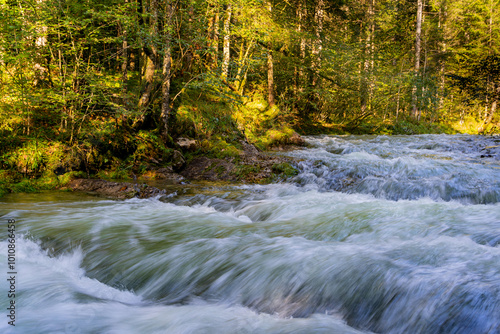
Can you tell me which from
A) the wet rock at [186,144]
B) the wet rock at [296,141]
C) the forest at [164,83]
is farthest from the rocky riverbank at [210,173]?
the wet rock at [296,141]

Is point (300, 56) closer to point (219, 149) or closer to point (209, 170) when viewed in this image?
point (219, 149)

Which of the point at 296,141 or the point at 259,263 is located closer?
the point at 259,263

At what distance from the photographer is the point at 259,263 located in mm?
3404

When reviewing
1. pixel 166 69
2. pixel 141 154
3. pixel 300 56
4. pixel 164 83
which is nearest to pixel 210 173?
pixel 141 154

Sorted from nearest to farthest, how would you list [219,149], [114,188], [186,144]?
[114,188] → [186,144] → [219,149]

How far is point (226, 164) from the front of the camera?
880 centimetres

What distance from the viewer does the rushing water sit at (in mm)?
2506

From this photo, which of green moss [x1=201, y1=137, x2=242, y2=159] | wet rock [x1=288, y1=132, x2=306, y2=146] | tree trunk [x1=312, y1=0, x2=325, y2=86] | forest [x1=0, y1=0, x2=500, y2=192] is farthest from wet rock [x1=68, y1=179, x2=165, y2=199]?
tree trunk [x1=312, y1=0, x2=325, y2=86]

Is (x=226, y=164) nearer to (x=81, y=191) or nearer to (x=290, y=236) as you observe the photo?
(x=81, y=191)

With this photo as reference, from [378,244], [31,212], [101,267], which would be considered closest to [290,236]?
[378,244]

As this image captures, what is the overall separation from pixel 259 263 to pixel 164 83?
6.52m

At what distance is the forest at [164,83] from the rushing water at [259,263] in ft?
5.89

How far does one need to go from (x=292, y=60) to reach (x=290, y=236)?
1258 cm

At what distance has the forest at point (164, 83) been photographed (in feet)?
22.1
